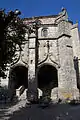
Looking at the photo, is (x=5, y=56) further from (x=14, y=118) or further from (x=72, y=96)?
(x=72, y=96)

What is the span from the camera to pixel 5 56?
863cm

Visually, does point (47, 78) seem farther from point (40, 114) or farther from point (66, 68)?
point (40, 114)

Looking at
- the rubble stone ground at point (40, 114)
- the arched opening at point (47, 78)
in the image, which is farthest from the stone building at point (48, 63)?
the rubble stone ground at point (40, 114)

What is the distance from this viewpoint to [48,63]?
21.5 meters

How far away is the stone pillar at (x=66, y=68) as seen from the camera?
18734 millimetres

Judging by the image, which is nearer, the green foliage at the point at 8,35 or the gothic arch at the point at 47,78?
the green foliage at the point at 8,35

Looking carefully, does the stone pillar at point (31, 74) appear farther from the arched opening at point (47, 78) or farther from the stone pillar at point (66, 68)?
the arched opening at point (47, 78)

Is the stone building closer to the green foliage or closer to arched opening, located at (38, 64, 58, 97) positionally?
arched opening, located at (38, 64, 58, 97)

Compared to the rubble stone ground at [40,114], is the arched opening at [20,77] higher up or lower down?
higher up

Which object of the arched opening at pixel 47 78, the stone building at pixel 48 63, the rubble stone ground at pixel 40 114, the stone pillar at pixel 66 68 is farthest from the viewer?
the arched opening at pixel 47 78

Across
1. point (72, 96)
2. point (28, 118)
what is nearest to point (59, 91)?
point (72, 96)

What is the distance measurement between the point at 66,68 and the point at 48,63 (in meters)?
2.84

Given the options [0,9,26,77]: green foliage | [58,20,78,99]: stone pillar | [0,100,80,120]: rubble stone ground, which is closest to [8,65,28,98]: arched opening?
[58,20,78,99]: stone pillar

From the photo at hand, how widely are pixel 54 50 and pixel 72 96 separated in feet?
22.8
